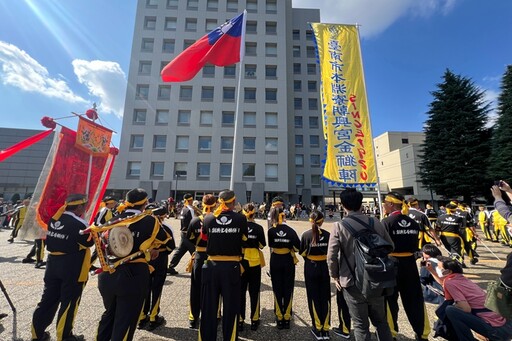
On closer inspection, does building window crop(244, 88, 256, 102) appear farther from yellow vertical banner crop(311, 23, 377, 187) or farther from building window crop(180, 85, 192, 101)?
yellow vertical banner crop(311, 23, 377, 187)

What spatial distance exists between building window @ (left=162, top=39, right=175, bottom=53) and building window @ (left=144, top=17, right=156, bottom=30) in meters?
2.85

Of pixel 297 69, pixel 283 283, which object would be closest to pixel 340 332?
pixel 283 283

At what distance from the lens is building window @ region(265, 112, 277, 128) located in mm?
30531

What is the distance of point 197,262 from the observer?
378 centimetres

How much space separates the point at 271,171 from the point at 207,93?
13758 mm

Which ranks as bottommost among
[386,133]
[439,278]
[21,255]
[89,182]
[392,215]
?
[21,255]

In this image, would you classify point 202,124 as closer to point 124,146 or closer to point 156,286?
point 124,146

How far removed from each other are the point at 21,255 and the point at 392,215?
1186 centimetres

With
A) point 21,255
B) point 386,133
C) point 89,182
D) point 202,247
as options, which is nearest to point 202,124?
point 21,255

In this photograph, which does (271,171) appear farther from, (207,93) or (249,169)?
(207,93)

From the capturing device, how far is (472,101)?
21.9 metres

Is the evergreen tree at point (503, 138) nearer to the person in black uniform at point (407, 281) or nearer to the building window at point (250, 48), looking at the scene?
the person in black uniform at point (407, 281)

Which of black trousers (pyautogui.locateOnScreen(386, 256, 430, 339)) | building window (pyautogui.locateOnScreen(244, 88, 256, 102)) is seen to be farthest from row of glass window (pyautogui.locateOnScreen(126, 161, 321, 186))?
black trousers (pyautogui.locateOnScreen(386, 256, 430, 339))

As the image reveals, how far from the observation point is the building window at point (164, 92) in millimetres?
30127
